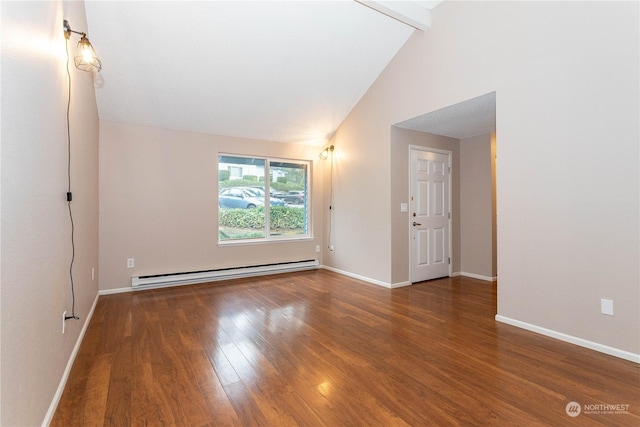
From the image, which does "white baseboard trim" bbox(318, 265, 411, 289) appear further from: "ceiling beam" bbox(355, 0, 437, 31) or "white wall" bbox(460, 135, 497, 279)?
"ceiling beam" bbox(355, 0, 437, 31)

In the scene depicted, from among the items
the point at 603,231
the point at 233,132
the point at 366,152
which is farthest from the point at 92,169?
the point at 603,231

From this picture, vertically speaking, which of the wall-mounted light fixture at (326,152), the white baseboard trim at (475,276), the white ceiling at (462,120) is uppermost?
the white ceiling at (462,120)

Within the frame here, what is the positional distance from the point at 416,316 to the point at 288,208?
125 inches

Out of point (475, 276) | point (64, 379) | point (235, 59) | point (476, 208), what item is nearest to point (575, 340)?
point (475, 276)

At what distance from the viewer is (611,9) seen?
2.34m

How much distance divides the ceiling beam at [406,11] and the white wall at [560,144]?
13 cm

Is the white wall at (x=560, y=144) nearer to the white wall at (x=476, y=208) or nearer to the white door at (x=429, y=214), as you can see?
the white door at (x=429, y=214)

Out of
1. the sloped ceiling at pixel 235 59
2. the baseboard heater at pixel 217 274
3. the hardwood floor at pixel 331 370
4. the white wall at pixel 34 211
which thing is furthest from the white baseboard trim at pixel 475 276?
the white wall at pixel 34 211

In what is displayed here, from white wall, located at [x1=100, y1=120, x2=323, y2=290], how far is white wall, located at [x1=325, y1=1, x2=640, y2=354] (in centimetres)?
350

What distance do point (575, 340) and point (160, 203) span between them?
505cm

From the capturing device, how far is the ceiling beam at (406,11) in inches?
130

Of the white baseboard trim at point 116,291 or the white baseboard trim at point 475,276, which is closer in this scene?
the white baseboard trim at point 116,291

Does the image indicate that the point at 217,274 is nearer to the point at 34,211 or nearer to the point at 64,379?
the point at 64,379

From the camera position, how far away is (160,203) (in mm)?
4492
